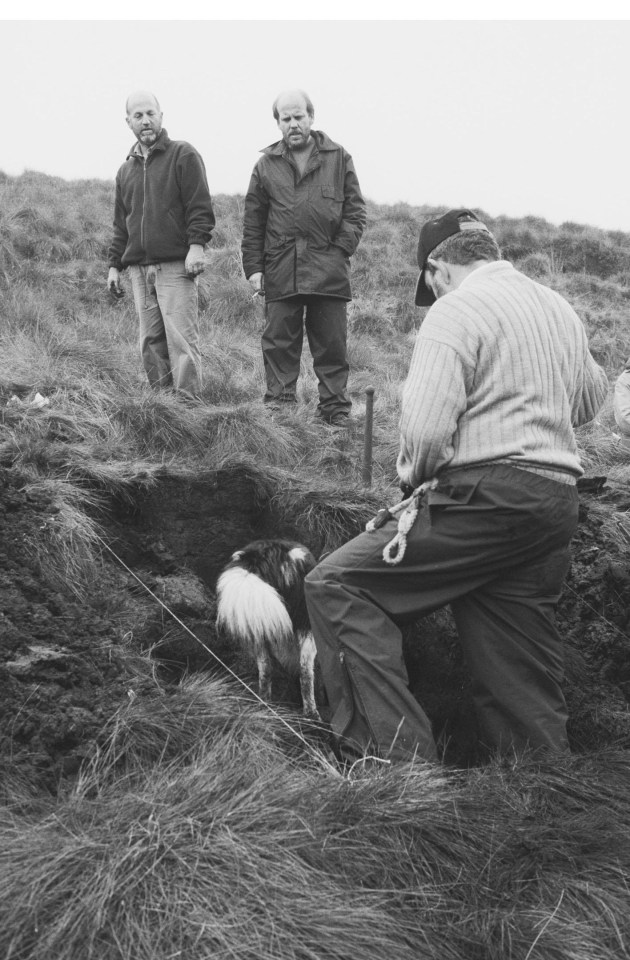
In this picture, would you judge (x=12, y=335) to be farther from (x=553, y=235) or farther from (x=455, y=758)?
(x=553, y=235)

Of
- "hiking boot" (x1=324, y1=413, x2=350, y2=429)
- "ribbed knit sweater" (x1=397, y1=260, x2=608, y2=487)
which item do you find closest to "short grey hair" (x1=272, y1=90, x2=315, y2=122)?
"hiking boot" (x1=324, y1=413, x2=350, y2=429)

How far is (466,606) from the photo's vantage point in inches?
137

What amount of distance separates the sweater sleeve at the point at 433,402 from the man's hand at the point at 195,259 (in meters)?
3.50

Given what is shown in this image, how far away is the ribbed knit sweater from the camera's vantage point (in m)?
3.18

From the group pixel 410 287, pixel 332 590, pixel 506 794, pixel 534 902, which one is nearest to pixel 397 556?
pixel 332 590

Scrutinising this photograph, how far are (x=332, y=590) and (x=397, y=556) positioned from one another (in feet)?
0.87

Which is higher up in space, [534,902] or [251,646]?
[534,902]

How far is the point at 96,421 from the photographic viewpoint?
600 centimetres

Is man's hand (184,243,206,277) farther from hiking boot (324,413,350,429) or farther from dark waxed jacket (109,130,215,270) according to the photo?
hiking boot (324,413,350,429)

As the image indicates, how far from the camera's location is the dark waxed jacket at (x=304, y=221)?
639 centimetres

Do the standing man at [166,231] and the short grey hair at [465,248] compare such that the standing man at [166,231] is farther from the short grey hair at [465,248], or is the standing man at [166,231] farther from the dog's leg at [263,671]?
the short grey hair at [465,248]

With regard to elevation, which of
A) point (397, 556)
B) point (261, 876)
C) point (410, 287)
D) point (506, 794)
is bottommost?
point (410, 287)

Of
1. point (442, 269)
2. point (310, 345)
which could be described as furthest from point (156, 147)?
point (442, 269)

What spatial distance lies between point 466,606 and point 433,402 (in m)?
0.82
